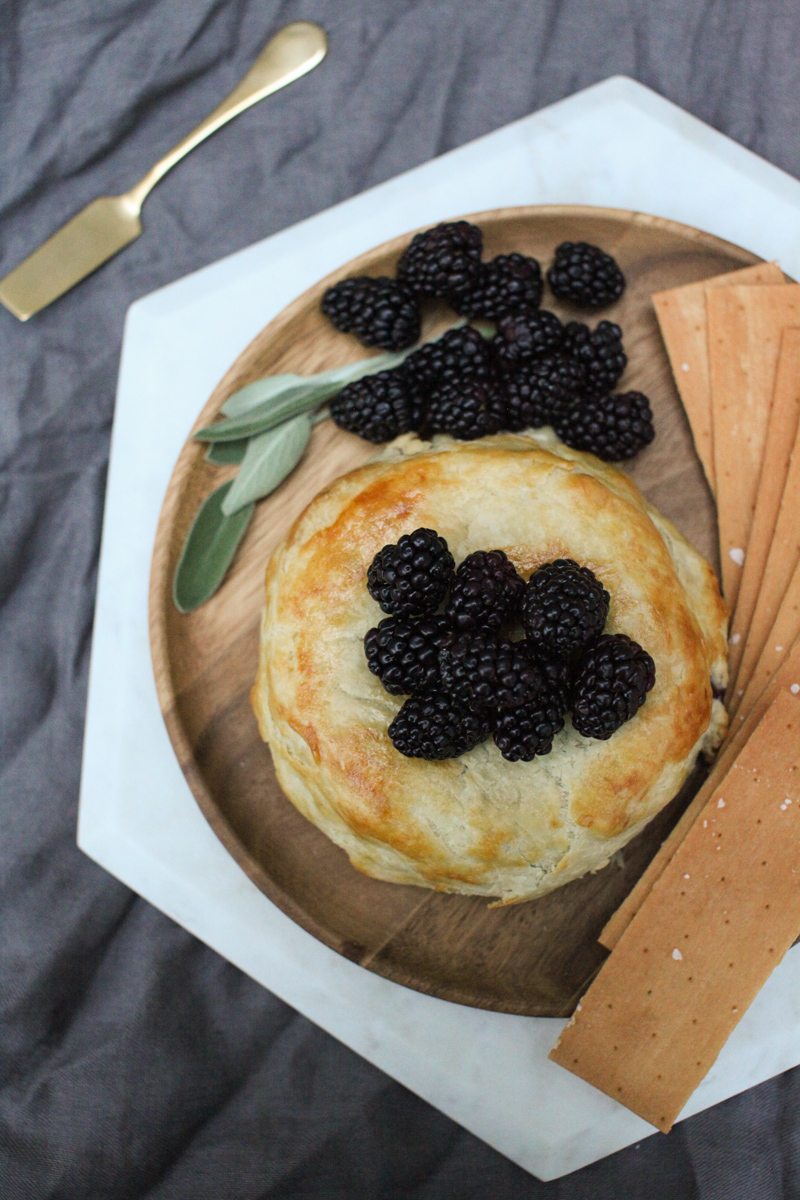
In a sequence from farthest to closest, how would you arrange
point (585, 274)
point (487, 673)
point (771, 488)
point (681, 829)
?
point (585, 274) → point (771, 488) → point (681, 829) → point (487, 673)

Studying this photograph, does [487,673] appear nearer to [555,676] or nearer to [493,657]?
[493,657]

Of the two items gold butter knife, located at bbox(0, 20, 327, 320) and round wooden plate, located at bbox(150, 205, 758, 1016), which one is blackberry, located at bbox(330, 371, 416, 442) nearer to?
round wooden plate, located at bbox(150, 205, 758, 1016)

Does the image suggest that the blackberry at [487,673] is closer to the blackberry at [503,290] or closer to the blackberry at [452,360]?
the blackberry at [452,360]

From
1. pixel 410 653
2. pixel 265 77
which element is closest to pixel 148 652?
pixel 410 653

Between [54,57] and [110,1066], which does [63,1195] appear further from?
[54,57]

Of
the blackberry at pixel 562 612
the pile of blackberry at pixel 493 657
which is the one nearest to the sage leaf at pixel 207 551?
the pile of blackberry at pixel 493 657

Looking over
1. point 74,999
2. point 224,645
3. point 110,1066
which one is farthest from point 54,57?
point 110,1066
